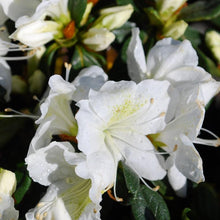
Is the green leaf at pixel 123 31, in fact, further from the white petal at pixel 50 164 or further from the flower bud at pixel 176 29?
the white petal at pixel 50 164

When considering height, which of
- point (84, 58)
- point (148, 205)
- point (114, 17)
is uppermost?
point (114, 17)

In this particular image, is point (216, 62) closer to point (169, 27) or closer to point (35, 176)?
point (169, 27)

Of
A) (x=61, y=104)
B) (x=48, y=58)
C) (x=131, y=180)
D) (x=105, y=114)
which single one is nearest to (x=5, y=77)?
(x=48, y=58)

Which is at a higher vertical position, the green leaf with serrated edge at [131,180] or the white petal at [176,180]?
the green leaf with serrated edge at [131,180]

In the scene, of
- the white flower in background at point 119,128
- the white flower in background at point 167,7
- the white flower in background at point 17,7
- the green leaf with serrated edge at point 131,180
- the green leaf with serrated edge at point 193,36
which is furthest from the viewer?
the green leaf with serrated edge at point 193,36

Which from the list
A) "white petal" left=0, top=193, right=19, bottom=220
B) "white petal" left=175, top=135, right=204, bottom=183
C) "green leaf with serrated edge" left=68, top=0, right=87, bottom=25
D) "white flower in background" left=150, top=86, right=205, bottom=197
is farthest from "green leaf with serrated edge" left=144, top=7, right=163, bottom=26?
"white petal" left=0, top=193, right=19, bottom=220

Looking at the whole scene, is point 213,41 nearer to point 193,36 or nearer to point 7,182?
point 193,36

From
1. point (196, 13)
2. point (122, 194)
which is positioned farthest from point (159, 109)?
point (196, 13)

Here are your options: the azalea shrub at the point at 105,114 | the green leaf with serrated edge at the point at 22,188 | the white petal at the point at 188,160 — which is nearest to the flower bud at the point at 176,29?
the azalea shrub at the point at 105,114
